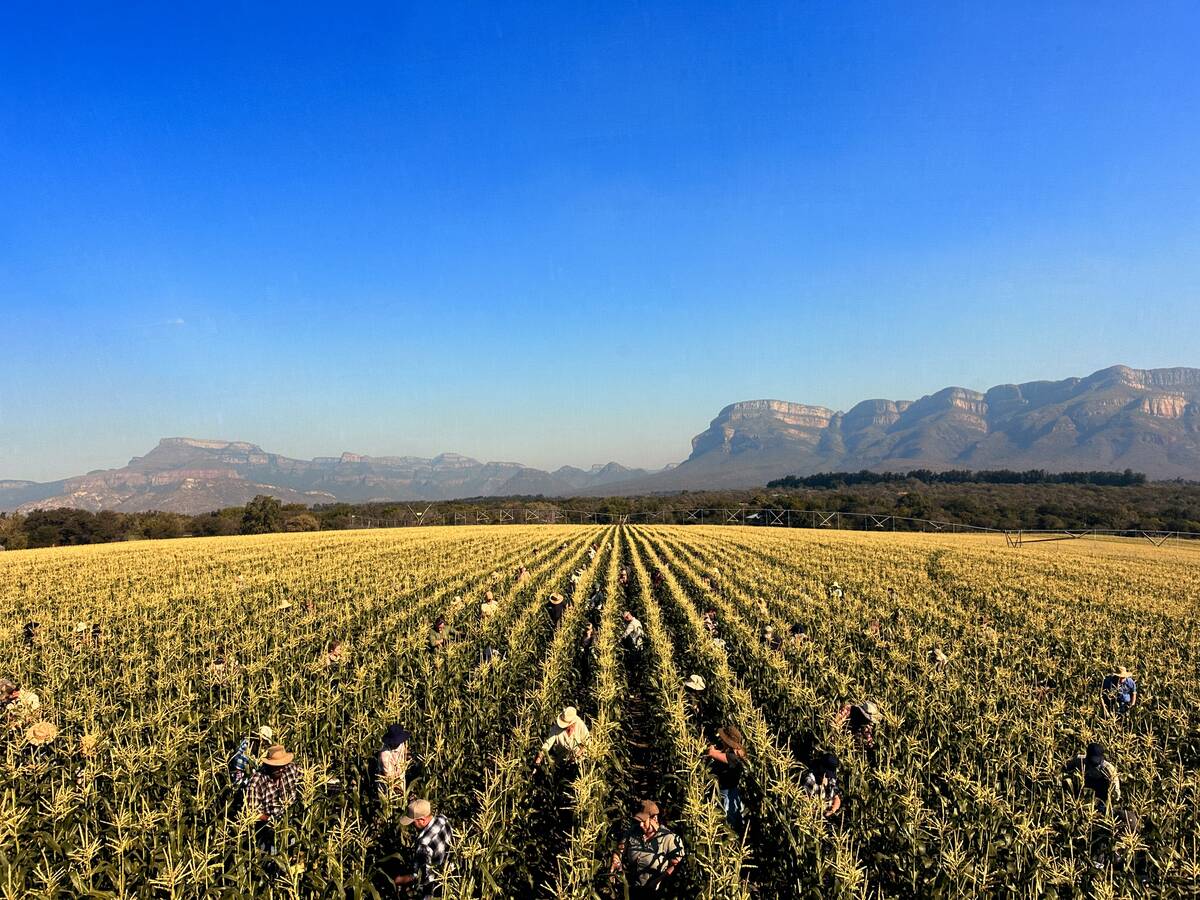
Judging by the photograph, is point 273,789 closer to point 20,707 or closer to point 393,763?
point 393,763

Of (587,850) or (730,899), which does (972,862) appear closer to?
(730,899)

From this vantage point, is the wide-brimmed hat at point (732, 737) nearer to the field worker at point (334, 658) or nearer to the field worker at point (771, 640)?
the field worker at point (771, 640)

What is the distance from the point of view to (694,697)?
38.0 feet

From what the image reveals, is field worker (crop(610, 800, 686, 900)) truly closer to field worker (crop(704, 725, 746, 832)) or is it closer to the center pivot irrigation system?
field worker (crop(704, 725, 746, 832))

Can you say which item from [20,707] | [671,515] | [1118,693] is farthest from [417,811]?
[671,515]

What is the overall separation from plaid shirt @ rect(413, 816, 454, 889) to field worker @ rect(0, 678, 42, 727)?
760 cm

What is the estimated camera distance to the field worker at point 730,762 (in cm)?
748

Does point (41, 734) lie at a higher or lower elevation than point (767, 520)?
higher

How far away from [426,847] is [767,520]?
99.1 m

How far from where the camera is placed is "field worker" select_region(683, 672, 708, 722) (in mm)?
10938

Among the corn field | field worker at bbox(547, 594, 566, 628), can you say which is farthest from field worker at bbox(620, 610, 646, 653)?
field worker at bbox(547, 594, 566, 628)

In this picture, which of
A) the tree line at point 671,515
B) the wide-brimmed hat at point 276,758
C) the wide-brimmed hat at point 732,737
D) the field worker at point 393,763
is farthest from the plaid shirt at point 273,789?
the tree line at point 671,515

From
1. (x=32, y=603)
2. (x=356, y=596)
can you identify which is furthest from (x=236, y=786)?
(x=32, y=603)

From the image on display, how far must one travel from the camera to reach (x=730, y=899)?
5031 millimetres
